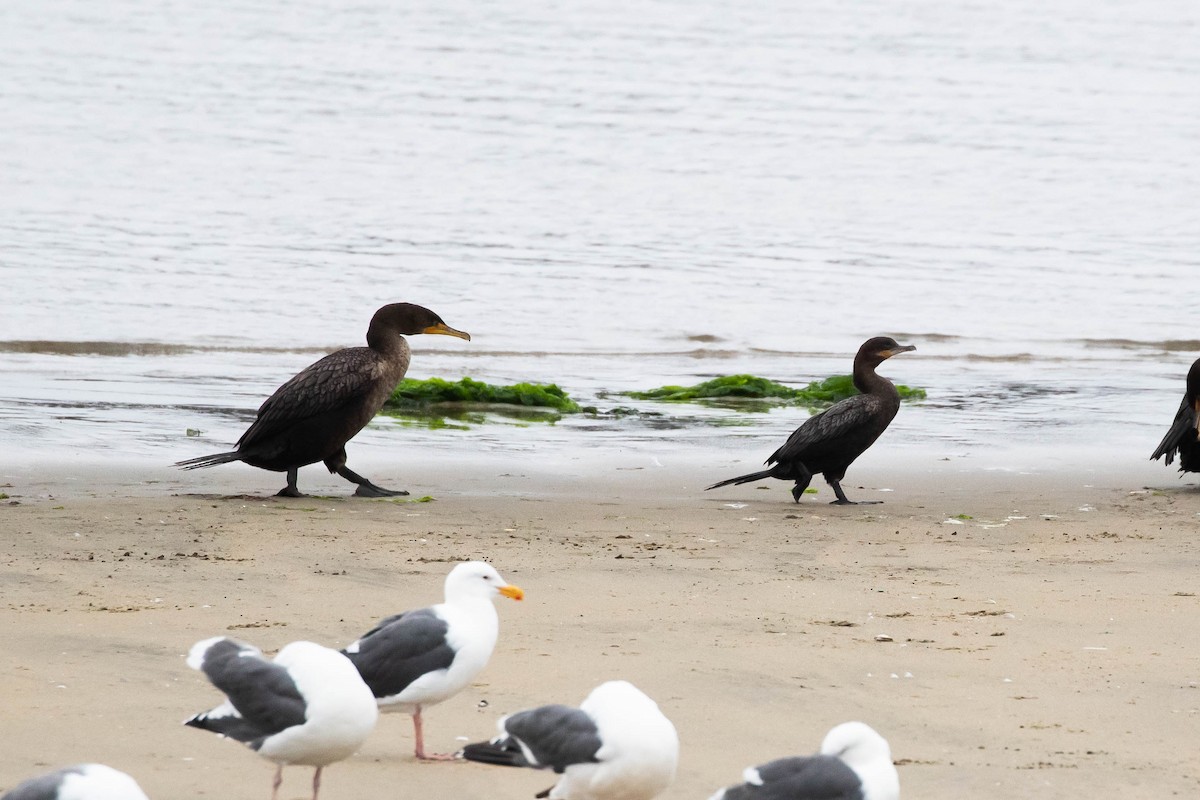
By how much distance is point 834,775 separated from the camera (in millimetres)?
3760

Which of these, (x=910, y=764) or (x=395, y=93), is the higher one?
(x=395, y=93)

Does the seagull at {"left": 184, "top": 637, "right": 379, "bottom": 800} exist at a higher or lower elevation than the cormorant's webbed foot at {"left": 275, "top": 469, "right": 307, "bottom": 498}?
higher

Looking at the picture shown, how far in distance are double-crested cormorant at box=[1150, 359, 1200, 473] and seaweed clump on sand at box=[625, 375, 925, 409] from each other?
3.92 metres

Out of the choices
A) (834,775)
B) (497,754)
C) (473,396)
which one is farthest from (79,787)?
(473,396)

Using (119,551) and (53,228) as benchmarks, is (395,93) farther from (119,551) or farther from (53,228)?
(119,551)

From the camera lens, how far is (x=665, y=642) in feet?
19.8

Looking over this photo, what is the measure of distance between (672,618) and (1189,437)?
4957 millimetres

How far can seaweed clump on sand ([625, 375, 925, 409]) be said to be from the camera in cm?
1385

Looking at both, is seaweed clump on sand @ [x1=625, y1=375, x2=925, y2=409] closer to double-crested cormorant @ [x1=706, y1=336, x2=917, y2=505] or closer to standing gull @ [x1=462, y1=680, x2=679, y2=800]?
double-crested cormorant @ [x1=706, y1=336, x2=917, y2=505]

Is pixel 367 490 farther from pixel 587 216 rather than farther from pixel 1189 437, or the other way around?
pixel 587 216

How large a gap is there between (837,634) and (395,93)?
34126 millimetres

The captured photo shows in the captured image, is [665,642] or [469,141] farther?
[469,141]

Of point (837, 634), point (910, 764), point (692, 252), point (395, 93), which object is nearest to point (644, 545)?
point (837, 634)

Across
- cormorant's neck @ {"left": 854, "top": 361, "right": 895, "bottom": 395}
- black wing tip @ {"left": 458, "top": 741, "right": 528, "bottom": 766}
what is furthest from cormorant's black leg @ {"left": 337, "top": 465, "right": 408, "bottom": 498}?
black wing tip @ {"left": 458, "top": 741, "right": 528, "bottom": 766}
